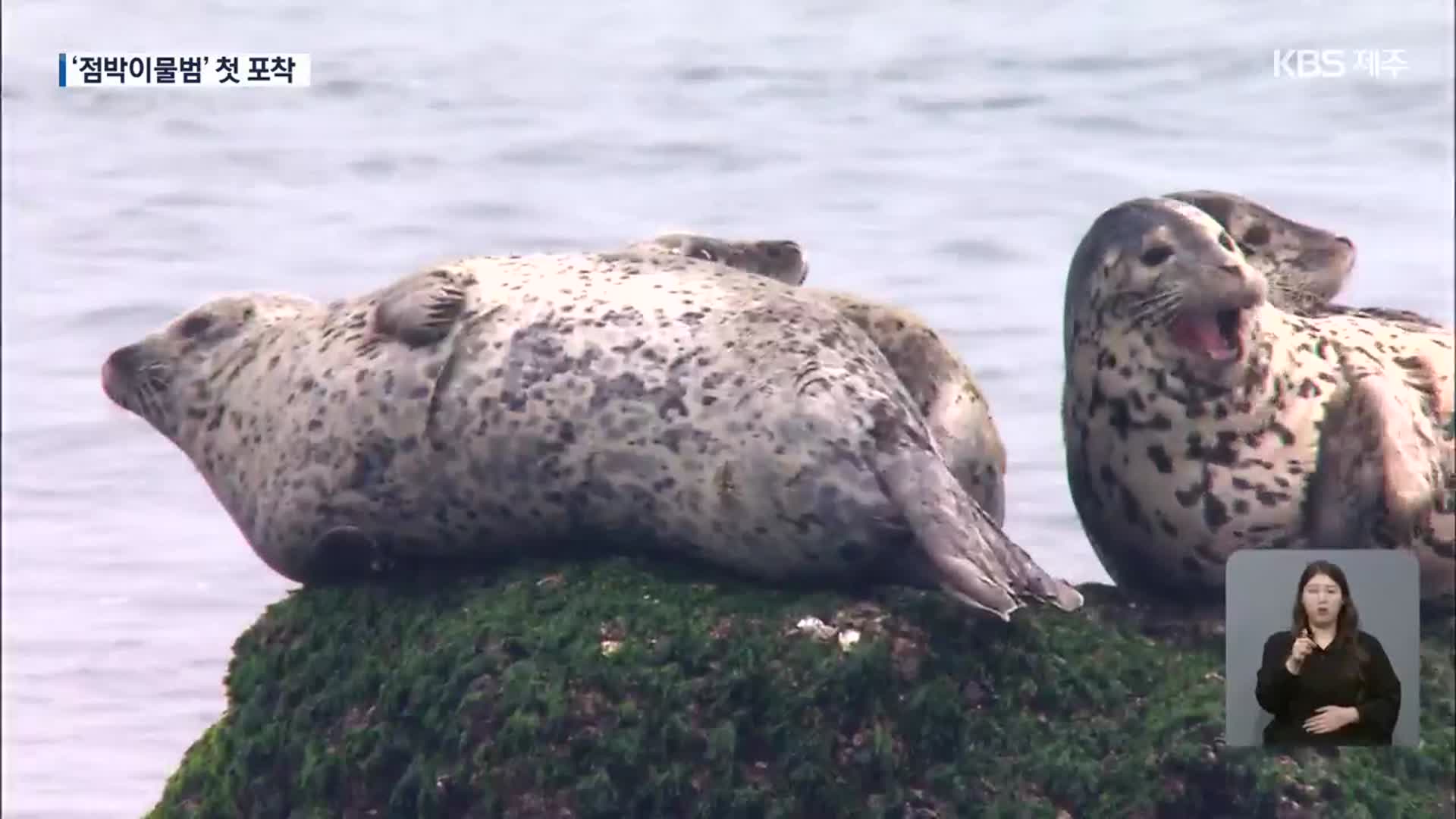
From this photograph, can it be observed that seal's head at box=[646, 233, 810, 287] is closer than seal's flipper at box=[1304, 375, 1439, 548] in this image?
No

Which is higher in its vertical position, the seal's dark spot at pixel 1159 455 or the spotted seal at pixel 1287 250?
the spotted seal at pixel 1287 250

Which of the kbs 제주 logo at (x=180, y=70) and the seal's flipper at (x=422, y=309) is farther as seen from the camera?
the kbs 제주 logo at (x=180, y=70)

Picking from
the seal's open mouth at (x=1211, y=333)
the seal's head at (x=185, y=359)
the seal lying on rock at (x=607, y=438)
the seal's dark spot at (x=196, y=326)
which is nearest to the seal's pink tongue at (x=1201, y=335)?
the seal's open mouth at (x=1211, y=333)

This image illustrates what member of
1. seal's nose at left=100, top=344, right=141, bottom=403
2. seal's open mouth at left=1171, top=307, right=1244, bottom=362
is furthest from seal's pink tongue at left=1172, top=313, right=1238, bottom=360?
seal's nose at left=100, top=344, right=141, bottom=403

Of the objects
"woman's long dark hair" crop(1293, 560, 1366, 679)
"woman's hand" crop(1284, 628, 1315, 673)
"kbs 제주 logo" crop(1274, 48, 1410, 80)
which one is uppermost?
"kbs 제주 logo" crop(1274, 48, 1410, 80)

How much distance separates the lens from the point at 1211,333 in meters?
4.46

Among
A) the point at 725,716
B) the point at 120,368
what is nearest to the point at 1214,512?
the point at 725,716

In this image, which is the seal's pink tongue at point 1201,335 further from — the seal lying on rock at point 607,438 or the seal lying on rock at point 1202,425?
the seal lying on rock at point 607,438

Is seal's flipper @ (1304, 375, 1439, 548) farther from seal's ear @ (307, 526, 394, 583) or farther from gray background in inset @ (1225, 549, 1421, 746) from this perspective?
seal's ear @ (307, 526, 394, 583)

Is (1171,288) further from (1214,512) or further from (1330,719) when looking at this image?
(1330,719)

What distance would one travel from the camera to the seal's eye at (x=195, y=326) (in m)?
4.91

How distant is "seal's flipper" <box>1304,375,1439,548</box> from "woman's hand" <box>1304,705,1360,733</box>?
0.92 ft

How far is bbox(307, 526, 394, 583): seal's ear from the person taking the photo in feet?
14.4

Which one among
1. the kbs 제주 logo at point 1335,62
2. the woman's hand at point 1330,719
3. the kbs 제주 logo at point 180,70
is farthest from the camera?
the kbs 제주 logo at point 1335,62
